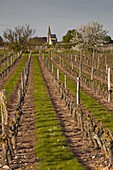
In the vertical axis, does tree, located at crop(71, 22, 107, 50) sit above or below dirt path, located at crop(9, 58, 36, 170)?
above

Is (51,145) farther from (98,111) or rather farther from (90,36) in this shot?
(90,36)

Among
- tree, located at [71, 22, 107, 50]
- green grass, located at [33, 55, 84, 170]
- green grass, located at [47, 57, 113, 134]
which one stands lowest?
green grass, located at [47, 57, 113, 134]

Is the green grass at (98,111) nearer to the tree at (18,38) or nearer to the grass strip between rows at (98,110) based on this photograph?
the grass strip between rows at (98,110)

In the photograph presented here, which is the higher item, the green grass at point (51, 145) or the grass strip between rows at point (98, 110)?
the green grass at point (51, 145)

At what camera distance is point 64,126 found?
46.0 feet

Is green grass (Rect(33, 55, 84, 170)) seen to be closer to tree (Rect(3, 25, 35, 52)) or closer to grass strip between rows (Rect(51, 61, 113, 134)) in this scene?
grass strip between rows (Rect(51, 61, 113, 134))

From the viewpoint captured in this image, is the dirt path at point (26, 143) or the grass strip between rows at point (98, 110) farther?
the grass strip between rows at point (98, 110)

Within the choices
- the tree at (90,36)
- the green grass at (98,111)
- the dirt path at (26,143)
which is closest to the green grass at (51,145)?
the dirt path at (26,143)

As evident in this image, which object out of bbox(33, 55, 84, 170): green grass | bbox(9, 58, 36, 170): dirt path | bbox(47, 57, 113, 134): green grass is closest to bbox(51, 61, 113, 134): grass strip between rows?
bbox(47, 57, 113, 134): green grass

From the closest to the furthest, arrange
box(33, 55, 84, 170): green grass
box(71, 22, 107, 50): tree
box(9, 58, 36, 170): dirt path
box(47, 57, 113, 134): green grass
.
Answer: box(33, 55, 84, 170): green grass
box(9, 58, 36, 170): dirt path
box(47, 57, 113, 134): green grass
box(71, 22, 107, 50): tree

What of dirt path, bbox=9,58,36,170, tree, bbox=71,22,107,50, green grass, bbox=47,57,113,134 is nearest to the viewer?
dirt path, bbox=9,58,36,170

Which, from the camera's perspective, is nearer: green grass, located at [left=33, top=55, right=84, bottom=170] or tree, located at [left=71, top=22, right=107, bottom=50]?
green grass, located at [left=33, top=55, right=84, bottom=170]

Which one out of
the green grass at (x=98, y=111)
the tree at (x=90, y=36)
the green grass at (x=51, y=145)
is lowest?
the green grass at (x=98, y=111)

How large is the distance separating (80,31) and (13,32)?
1435 inches
